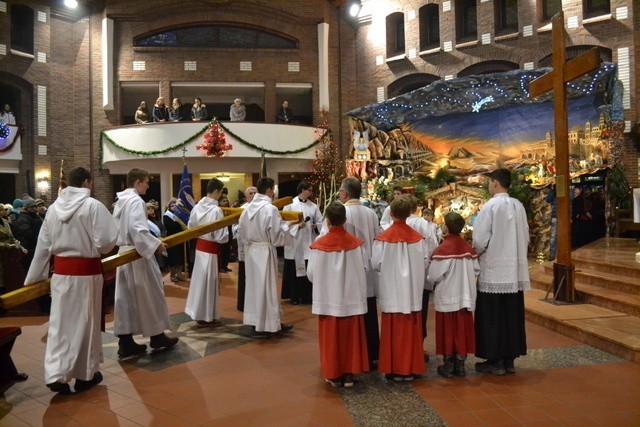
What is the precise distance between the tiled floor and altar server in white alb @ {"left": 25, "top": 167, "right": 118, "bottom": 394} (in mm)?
311

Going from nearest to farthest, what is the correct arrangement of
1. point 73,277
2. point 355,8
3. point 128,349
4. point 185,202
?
1. point 73,277
2. point 128,349
3. point 185,202
4. point 355,8

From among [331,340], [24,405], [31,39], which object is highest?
[31,39]

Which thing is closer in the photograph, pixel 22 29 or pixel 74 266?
pixel 74 266

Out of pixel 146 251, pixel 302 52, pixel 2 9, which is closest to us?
pixel 146 251

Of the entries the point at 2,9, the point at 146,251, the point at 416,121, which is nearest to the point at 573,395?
the point at 146,251

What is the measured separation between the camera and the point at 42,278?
4844 mm

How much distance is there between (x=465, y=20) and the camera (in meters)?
19.3

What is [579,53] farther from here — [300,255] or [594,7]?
[300,255]

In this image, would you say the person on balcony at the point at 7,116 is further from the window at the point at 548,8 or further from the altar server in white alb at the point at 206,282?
the window at the point at 548,8

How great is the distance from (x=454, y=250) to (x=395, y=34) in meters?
17.5

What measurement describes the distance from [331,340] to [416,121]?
468 inches

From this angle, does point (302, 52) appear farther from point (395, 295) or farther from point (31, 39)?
point (395, 295)

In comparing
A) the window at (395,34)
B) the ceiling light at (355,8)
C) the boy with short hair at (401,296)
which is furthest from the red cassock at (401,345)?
the ceiling light at (355,8)

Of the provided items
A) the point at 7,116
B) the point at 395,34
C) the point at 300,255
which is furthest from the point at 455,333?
the point at 7,116
